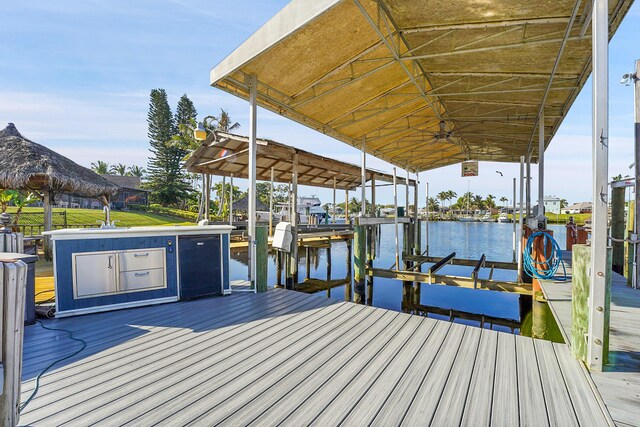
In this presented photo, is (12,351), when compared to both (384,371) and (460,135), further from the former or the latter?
(460,135)

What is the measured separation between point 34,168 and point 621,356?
11467mm

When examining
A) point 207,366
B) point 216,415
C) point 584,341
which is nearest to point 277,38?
point 207,366

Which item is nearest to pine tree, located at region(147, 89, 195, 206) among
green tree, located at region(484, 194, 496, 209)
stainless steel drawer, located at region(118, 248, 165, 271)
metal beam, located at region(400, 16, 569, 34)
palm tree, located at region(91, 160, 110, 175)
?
palm tree, located at region(91, 160, 110, 175)

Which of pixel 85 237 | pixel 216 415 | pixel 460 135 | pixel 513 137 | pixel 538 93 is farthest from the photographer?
pixel 460 135

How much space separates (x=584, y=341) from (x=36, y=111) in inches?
585

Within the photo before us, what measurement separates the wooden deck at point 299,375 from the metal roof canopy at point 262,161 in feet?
13.3

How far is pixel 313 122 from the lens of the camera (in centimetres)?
731

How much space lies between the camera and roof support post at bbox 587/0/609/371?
216cm

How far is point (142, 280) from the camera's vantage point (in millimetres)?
3955

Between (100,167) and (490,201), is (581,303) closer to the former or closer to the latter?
(100,167)

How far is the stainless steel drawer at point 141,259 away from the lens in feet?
12.6

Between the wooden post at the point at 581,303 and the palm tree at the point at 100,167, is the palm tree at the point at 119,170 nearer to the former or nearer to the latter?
the palm tree at the point at 100,167

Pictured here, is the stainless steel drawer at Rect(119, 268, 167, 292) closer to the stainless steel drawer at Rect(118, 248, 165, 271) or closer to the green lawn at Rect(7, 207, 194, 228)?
the stainless steel drawer at Rect(118, 248, 165, 271)

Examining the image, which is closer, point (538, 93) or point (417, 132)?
point (538, 93)
